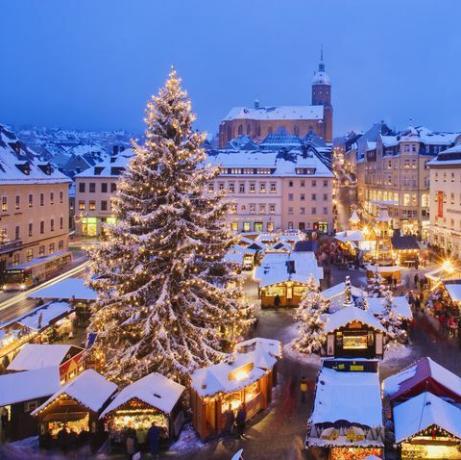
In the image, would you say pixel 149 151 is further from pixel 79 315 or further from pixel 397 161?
pixel 397 161

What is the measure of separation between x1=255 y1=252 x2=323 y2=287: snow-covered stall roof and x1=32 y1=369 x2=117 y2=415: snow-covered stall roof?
57.4 ft

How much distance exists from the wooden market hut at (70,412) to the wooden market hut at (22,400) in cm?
97

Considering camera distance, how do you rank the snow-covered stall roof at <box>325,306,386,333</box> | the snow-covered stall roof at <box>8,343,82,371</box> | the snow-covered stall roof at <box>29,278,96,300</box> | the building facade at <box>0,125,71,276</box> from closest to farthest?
1. the snow-covered stall roof at <box>8,343,82,371</box>
2. the snow-covered stall roof at <box>325,306,386,333</box>
3. the snow-covered stall roof at <box>29,278,96,300</box>
4. the building facade at <box>0,125,71,276</box>

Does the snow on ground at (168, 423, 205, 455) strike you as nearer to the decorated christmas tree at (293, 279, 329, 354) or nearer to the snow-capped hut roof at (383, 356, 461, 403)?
the snow-capped hut roof at (383, 356, 461, 403)

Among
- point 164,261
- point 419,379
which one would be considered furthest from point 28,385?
point 419,379

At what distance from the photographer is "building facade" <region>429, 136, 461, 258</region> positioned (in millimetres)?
55272

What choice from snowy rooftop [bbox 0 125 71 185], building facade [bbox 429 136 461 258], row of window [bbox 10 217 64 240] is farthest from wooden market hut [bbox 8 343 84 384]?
building facade [bbox 429 136 461 258]

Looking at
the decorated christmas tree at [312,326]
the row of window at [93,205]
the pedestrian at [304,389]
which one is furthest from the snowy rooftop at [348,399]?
the row of window at [93,205]

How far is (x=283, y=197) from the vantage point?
70.4m

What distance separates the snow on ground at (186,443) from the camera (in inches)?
701

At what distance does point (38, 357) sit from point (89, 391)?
14.9ft

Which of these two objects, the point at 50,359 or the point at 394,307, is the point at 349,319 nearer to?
the point at 394,307

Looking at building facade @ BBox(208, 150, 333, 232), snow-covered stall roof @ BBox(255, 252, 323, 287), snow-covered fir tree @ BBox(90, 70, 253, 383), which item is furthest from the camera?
building facade @ BBox(208, 150, 333, 232)

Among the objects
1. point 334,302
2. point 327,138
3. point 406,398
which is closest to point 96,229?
point 334,302
